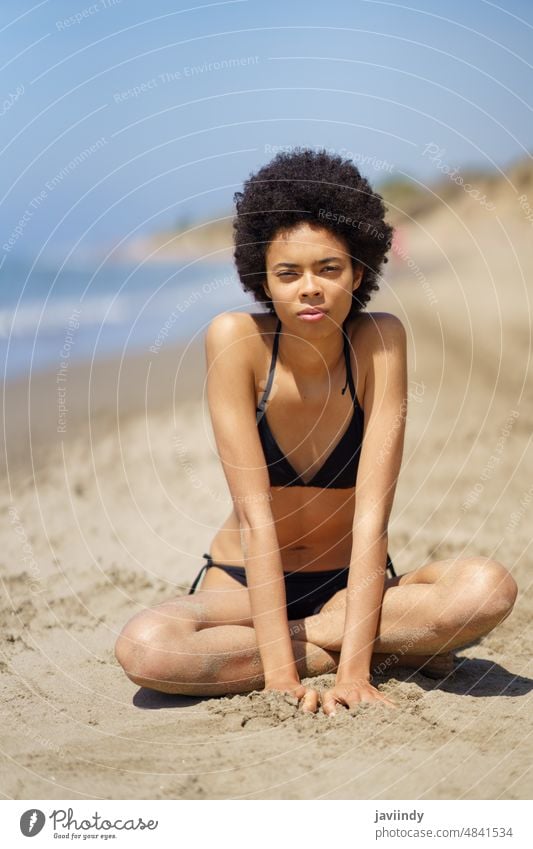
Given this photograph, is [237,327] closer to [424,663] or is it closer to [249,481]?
[249,481]

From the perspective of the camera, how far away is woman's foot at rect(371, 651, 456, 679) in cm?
399

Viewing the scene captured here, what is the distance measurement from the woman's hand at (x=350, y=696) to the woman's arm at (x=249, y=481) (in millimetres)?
167

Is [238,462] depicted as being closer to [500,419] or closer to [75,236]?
[500,419]

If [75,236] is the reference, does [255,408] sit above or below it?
below

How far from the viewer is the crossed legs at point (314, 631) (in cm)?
374

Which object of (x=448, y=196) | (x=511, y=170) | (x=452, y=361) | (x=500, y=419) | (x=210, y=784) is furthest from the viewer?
(x=448, y=196)

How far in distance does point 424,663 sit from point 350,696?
1.77ft

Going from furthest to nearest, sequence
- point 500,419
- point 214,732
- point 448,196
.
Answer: point 448,196 → point 500,419 → point 214,732

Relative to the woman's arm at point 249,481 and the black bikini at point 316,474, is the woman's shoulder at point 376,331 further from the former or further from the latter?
the woman's arm at point 249,481
